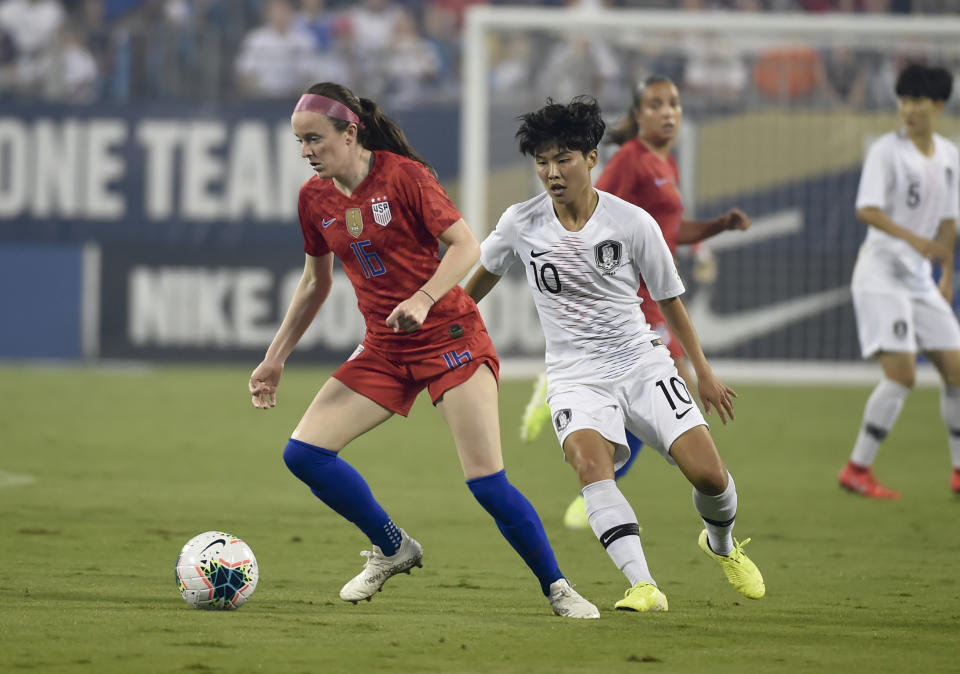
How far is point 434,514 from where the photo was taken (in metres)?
8.31

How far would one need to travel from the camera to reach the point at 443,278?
5305 mm

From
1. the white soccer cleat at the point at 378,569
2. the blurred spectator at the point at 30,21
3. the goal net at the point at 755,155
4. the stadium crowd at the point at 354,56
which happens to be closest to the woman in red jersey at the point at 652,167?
the white soccer cleat at the point at 378,569

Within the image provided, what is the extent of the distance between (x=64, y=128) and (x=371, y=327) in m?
12.4

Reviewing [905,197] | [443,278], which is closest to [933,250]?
[905,197]

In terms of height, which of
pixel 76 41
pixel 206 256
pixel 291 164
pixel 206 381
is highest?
pixel 76 41

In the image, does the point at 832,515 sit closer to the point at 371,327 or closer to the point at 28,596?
the point at 371,327

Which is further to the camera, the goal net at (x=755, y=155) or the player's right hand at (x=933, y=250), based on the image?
the goal net at (x=755, y=155)

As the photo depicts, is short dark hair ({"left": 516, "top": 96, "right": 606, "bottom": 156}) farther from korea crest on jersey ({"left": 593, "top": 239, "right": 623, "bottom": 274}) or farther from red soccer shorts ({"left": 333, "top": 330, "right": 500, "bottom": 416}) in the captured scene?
red soccer shorts ({"left": 333, "top": 330, "right": 500, "bottom": 416})

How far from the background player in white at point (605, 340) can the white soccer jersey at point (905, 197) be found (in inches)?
145

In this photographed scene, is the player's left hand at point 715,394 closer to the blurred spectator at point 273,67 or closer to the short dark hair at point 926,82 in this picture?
the short dark hair at point 926,82

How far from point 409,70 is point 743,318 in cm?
515

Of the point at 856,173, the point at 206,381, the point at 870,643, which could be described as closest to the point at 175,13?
the point at 206,381

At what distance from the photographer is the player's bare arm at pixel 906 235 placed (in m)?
8.83

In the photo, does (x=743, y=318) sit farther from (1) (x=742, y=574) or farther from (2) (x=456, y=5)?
(1) (x=742, y=574)
